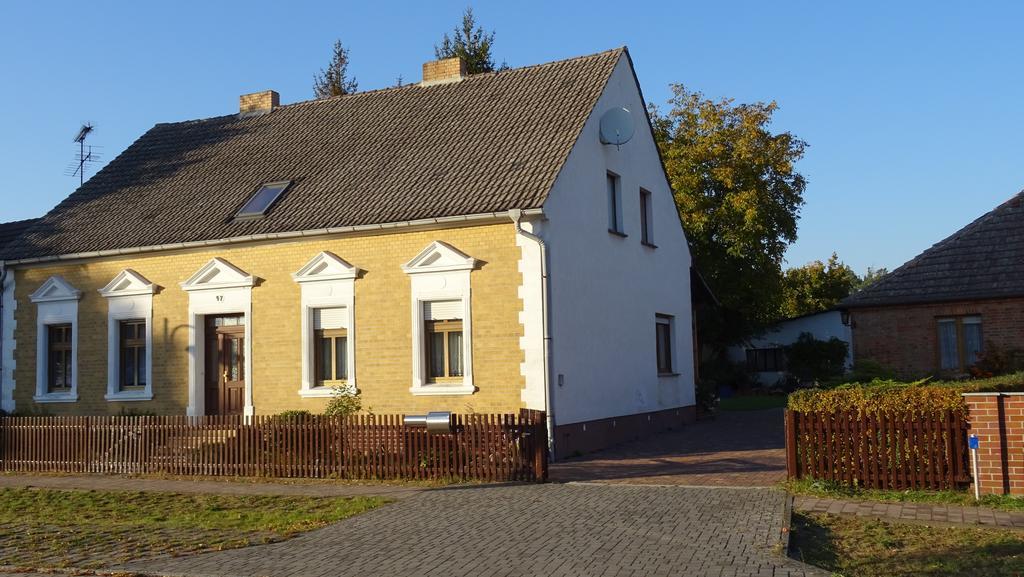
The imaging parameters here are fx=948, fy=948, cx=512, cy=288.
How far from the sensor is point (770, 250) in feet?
125

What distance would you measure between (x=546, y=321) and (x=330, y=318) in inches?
185

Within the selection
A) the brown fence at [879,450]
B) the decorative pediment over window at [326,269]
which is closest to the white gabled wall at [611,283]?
the decorative pediment over window at [326,269]

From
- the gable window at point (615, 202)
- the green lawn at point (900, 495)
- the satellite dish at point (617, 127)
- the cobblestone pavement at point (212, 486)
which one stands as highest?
the satellite dish at point (617, 127)

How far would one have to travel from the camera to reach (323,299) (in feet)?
60.5

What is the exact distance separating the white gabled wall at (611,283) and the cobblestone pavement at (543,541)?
4801 millimetres

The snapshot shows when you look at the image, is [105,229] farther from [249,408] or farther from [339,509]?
[339,509]

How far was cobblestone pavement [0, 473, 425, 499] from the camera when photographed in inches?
528

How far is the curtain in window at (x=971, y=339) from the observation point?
75.4 feet

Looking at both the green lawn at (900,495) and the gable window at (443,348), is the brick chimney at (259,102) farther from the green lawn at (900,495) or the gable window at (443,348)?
the green lawn at (900,495)

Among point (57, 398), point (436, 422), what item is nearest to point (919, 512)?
Result: point (436, 422)

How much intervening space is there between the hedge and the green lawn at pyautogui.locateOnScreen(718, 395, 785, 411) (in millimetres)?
16706

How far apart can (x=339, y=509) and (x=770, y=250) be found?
29.6 m

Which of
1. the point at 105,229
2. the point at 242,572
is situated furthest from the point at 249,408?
the point at 242,572

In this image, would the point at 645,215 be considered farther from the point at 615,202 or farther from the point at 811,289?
the point at 811,289
